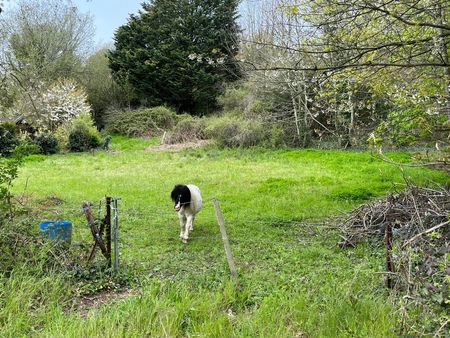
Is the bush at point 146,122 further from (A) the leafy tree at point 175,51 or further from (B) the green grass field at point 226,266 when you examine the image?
(B) the green grass field at point 226,266

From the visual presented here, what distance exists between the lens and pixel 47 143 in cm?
2056

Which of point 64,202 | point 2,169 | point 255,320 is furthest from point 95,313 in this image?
point 64,202

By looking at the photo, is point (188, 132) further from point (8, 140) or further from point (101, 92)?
point (101, 92)

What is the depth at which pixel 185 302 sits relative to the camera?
400 centimetres

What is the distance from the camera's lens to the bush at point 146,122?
27.1m

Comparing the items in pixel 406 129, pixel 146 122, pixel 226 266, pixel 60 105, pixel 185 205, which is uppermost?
pixel 60 105

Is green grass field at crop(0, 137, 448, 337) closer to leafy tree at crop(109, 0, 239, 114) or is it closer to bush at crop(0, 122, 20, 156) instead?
bush at crop(0, 122, 20, 156)

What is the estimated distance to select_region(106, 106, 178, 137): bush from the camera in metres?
27.1

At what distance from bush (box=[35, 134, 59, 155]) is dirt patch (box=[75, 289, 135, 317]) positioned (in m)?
17.5

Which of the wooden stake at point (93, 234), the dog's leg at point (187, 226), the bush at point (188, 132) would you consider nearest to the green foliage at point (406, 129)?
the dog's leg at point (187, 226)

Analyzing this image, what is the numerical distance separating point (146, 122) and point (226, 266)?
23025mm

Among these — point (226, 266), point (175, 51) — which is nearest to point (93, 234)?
point (226, 266)

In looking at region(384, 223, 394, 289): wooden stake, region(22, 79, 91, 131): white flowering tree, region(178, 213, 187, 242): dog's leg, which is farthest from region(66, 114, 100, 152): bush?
region(384, 223, 394, 289): wooden stake

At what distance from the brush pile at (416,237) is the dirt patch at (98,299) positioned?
113 inches
